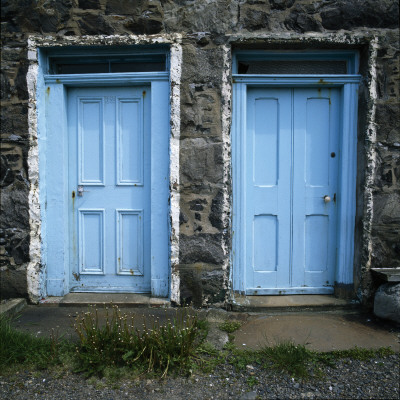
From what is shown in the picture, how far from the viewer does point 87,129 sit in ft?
13.4

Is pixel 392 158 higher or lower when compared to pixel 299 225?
higher

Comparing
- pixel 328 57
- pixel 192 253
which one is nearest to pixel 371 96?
pixel 328 57

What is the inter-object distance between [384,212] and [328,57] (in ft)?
5.68

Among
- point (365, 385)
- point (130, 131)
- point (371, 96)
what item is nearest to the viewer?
point (365, 385)

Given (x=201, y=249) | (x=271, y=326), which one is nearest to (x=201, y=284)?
(x=201, y=249)

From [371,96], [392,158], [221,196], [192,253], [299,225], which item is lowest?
[192,253]

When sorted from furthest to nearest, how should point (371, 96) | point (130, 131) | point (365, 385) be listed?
1. point (130, 131)
2. point (371, 96)
3. point (365, 385)

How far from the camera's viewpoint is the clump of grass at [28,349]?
2.88 meters

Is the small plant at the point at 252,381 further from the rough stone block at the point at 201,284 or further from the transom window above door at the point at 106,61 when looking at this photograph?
the transom window above door at the point at 106,61

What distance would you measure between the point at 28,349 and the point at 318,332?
2.47 meters

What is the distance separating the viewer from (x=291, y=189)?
4.02 meters

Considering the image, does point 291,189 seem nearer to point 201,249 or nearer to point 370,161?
point 370,161

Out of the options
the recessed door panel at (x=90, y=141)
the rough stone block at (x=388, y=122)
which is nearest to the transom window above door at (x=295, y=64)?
the rough stone block at (x=388, y=122)

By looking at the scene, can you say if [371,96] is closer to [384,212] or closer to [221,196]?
[384,212]
